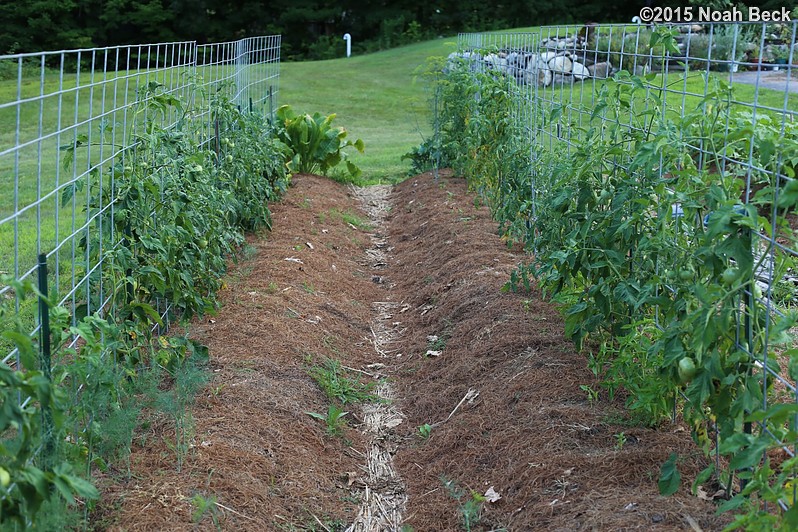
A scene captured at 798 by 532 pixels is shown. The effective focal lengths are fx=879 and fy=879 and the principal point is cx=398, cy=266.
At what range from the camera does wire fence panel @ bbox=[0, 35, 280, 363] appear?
3.57 metres

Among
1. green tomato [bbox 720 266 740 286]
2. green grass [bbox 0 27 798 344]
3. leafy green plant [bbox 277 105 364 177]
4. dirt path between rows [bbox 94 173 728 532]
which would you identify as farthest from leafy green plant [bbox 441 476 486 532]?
leafy green plant [bbox 277 105 364 177]

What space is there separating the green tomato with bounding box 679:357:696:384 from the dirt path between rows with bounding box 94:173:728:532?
48 centimetres

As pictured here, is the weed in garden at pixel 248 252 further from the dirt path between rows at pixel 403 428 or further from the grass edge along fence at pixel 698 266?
the grass edge along fence at pixel 698 266

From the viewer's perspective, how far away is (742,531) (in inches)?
113

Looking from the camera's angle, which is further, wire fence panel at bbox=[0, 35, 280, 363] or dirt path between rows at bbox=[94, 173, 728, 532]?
wire fence panel at bbox=[0, 35, 280, 363]

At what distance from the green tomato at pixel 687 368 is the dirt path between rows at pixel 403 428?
1.58ft

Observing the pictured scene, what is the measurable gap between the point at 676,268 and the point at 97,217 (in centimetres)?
252

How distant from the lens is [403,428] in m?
4.68

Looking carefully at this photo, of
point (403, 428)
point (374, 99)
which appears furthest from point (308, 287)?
point (374, 99)

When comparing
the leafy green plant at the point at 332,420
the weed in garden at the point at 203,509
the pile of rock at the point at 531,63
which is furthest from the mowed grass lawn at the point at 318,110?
the weed in garden at the point at 203,509

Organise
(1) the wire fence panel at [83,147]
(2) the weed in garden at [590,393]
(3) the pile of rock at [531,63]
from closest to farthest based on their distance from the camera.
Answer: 1. (1) the wire fence panel at [83,147]
2. (2) the weed in garden at [590,393]
3. (3) the pile of rock at [531,63]

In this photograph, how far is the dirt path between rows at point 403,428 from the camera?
11.1 feet

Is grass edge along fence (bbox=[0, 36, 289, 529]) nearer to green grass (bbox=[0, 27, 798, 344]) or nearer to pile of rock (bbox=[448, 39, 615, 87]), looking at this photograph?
green grass (bbox=[0, 27, 798, 344])

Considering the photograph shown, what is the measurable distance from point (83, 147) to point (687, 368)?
9.56 feet
